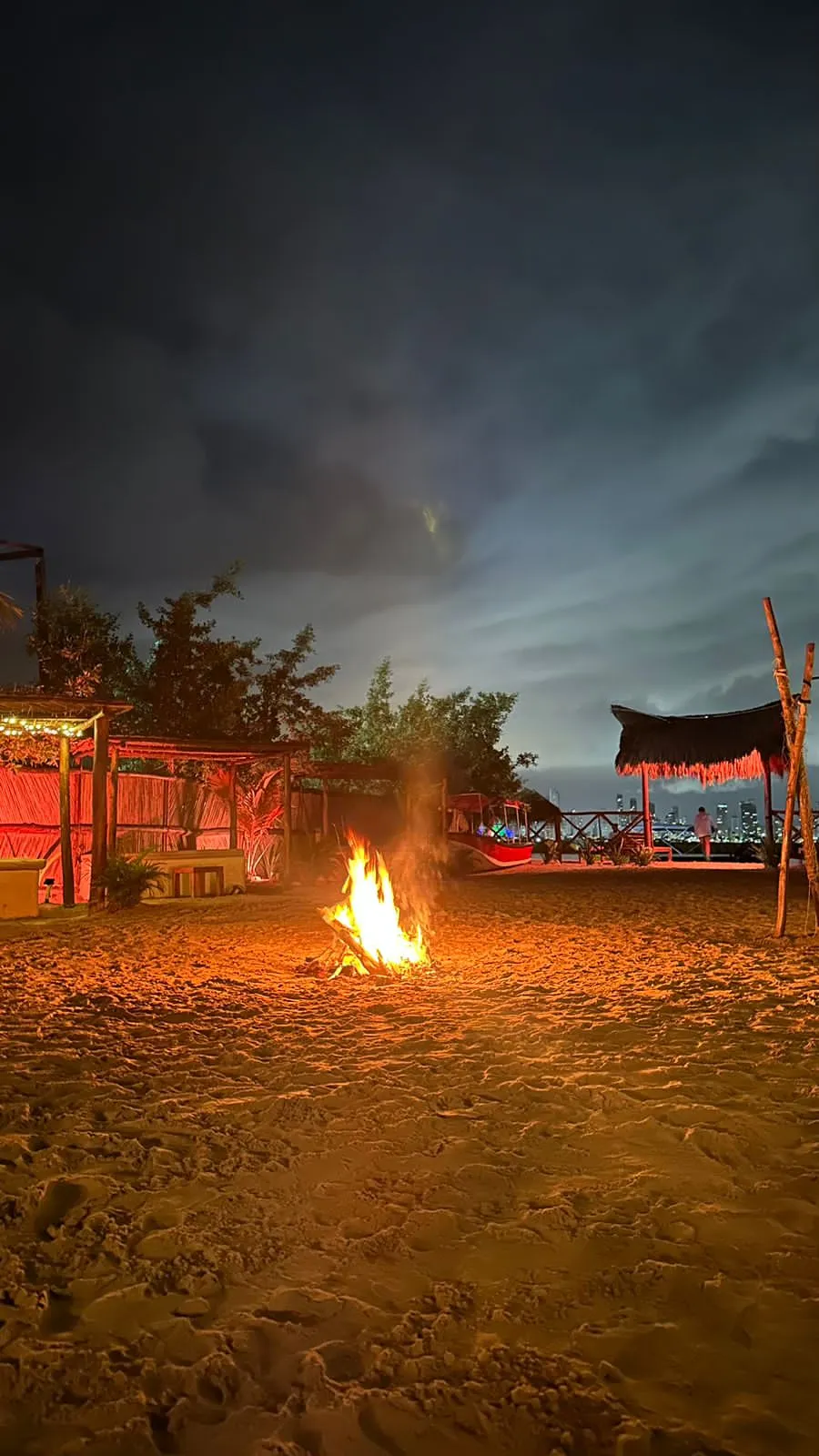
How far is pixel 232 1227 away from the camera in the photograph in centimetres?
308

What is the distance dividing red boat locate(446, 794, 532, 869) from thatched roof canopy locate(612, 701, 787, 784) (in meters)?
3.81

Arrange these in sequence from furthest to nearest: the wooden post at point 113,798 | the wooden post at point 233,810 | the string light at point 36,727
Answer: the wooden post at point 233,810, the wooden post at point 113,798, the string light at point 36,727

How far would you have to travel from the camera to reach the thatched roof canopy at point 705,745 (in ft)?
74.3

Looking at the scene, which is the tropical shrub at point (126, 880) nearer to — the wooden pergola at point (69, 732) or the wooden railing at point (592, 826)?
the wooden pergola at point (69, 732)

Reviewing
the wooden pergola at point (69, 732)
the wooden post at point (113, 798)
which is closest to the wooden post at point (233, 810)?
the wooden post at point (113, 798)

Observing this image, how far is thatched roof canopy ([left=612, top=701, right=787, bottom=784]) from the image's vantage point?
2264 cm

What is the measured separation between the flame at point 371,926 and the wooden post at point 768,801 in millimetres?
15683

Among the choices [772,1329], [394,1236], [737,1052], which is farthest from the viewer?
[737,1052]

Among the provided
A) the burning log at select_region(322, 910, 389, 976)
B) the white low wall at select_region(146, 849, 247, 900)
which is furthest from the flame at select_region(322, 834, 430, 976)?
the white low wall at select_region(146, 849, 247, 900)

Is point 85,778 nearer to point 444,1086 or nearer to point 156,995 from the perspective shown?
point 156,995

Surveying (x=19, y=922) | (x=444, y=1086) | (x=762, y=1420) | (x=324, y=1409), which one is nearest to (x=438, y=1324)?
(x=324, y=1409)

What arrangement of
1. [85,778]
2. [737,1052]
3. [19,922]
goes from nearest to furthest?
1. [737,1052]
2. [19,922]
3. [85,778]

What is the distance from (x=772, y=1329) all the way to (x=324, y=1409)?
132cm

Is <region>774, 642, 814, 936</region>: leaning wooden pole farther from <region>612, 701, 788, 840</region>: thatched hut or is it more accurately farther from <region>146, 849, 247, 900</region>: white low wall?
<region>612, 701, 788, 840</region>: thatched hut
